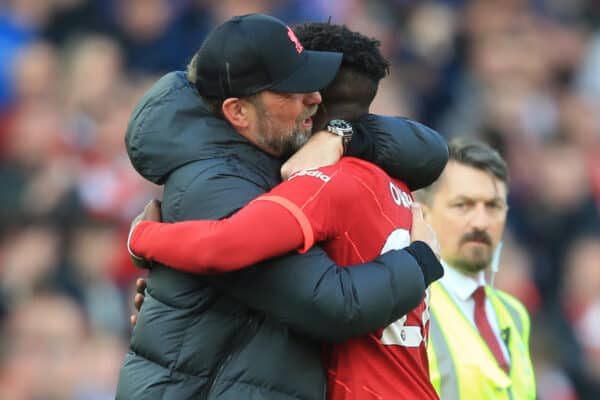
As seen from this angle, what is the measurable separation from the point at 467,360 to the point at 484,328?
248 millimetres

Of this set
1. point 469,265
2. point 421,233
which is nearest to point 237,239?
point 421,233

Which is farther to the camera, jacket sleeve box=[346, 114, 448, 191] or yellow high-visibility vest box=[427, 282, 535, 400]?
yellow high-visibility vest box=[427, 282, 535, 400]

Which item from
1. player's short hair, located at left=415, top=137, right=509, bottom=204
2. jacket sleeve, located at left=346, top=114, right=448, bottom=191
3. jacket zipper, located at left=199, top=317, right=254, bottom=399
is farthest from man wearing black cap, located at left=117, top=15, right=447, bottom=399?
player's short hair, located at left=415, top=137, right=509, bottom=204

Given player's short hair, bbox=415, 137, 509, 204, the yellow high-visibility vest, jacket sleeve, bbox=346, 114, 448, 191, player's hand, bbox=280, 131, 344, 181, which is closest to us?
player's hand, bbox=280, 131, 344, 181

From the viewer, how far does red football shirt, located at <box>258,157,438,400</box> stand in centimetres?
339

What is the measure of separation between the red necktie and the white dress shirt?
0.05ft

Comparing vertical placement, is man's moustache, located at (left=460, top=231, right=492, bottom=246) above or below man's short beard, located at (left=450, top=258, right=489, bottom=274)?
above

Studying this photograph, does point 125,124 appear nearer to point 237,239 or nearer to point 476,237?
point 476,237

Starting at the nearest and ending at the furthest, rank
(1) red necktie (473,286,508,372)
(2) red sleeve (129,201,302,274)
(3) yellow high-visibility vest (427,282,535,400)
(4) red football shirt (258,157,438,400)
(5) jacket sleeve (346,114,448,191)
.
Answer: (2) red sleeve (129,201,302,274), (4) red football shirt (258,157,438,400), (5) jacket sleeve (346,114,448,191), (3) yellow high-visibility vest (427,282,535,400), (1) red necktie (473,286,508,372)

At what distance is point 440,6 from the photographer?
10.5 m

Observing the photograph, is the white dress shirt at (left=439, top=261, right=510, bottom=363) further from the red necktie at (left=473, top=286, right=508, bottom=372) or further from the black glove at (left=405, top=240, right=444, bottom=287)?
the black glove at (left=405, top=240, right=444, bottom=287)

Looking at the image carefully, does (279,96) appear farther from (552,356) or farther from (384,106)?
(384,106)

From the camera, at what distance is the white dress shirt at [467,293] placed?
4660 millimetres

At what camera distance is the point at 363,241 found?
11.4 ft
